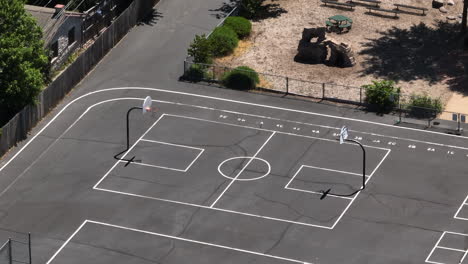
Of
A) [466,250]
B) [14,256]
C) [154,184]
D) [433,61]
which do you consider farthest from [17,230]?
[433,61]

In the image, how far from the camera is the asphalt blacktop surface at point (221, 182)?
269 feet

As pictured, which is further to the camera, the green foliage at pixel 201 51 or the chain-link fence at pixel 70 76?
the green foliage at pixel 201 51

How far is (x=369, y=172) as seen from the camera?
298 ft

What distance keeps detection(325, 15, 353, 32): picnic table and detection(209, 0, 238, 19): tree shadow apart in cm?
856

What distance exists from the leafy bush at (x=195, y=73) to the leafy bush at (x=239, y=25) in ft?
25.5

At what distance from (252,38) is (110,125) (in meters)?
19.6

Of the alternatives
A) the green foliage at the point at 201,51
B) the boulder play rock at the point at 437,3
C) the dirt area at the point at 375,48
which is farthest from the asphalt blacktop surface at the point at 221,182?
the boulder play rock at the point at 437,3

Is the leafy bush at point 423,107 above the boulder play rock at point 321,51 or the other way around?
the other way around

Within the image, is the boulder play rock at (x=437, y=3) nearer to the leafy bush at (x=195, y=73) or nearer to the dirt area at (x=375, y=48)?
the dirt area at (x=375, y=48)

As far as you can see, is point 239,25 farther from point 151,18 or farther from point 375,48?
point 375,48

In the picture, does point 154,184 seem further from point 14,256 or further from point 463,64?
point 463,64

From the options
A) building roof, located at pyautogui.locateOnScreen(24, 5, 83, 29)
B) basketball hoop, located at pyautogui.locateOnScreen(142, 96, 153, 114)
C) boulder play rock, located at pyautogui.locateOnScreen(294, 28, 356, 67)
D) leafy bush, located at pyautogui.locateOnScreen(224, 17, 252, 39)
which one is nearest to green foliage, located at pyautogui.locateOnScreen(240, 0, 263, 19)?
leafy bush, located at pyautogui.locateOnScreen(224, 17, 252, 39)

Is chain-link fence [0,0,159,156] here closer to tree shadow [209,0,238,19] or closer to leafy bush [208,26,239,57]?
tree shadow [209,0,238,19]

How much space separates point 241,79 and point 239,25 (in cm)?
941
